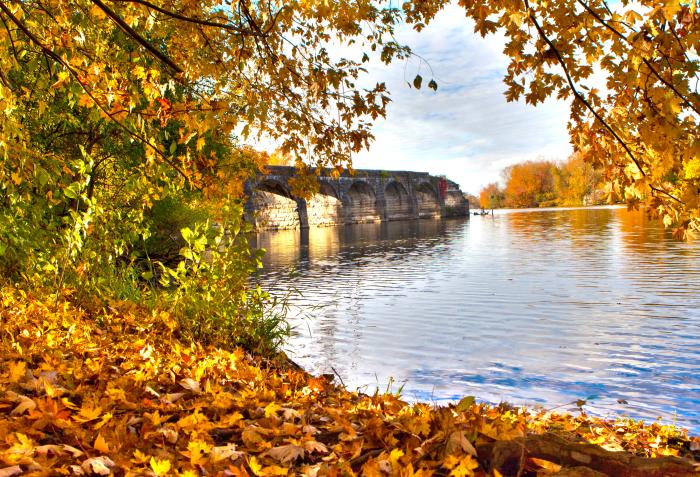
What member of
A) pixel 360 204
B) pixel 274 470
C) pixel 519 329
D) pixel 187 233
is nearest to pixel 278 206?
pixel 360 204

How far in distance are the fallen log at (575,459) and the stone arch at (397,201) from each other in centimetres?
6520

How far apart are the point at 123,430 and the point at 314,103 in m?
3.25

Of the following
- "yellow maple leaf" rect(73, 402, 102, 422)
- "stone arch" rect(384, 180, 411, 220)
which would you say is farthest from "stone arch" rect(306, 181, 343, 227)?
"yellow maple leaf" rect(73, 402, 102, 422)

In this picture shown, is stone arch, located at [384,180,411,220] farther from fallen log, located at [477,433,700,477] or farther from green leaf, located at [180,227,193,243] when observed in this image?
fallen log, located at [477,433,700,477]

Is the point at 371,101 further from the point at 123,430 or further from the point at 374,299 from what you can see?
the point at 374,299

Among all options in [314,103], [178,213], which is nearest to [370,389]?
[314,103]

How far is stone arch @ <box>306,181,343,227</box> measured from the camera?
58781 mm

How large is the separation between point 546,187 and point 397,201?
5608 centimetres

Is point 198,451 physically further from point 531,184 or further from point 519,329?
point 531,184

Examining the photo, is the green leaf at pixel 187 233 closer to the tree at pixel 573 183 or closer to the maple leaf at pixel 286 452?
the maple leaf at pixel 286 452

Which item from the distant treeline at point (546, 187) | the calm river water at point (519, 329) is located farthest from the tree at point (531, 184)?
the calm river water at point (519, 329)

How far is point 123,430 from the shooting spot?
2.37m

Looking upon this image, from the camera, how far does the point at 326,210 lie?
5984cm

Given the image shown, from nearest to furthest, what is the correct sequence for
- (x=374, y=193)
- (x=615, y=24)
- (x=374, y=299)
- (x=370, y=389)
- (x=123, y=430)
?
(x=123, y=430) → (x=615, y=24) → (x=370, y=389) → (x=374, y=299) → (x=374, y=193)
